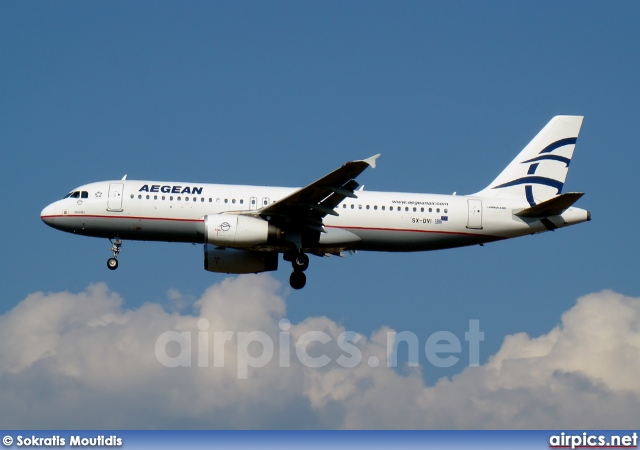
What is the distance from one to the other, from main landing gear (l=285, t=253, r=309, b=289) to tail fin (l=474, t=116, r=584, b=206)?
892 centimetres

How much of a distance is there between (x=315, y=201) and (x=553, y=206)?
34.8ft

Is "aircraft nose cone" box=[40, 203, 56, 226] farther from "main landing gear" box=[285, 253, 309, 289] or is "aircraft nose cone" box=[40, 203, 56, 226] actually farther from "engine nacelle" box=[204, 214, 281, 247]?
"main landing gear" box=[285, 253, 309, 289]

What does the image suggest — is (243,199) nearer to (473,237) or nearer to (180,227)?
(180,227)

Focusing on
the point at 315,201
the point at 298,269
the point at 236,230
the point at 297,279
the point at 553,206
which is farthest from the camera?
the point at 297,279

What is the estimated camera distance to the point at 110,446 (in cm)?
4003

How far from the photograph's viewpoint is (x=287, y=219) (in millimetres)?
54531

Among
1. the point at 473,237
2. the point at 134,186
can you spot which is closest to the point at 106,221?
the point at 134,186

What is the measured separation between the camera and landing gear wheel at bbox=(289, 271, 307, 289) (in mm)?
56656

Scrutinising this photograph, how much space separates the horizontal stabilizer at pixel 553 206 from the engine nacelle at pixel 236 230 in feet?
38.0

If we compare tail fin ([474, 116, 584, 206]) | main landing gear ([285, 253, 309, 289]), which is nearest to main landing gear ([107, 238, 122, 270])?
main landing gear ([285, 253, 309, 289])

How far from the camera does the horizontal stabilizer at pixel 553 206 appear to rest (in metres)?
54.1

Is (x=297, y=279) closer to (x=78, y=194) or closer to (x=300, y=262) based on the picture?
(x=300, y=262)

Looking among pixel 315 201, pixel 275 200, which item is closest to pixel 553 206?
pixel 315 201

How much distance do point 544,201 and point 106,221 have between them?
1943cm
